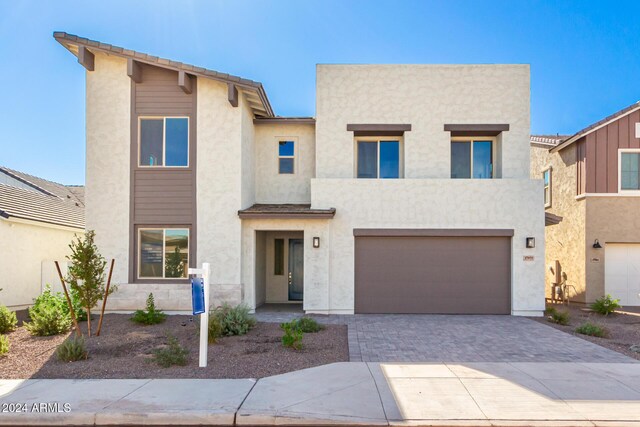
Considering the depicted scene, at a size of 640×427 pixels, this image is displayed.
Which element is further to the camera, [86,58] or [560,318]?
[86,58]

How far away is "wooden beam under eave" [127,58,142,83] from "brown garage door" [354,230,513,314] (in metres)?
8.05

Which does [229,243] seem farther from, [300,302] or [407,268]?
[407,268]

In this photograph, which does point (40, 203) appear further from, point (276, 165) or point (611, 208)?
point (611, 208)

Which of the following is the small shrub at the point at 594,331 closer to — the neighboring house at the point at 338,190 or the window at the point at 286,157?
the neighboring house at the point at 338,190

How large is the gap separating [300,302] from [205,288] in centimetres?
817

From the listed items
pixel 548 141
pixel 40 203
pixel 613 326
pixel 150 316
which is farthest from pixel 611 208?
pixel 40 203

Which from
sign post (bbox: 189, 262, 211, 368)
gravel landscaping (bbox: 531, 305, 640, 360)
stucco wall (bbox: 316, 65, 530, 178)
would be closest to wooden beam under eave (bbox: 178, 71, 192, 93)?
stucco wall (bbox: 316, 65, 530, 178)

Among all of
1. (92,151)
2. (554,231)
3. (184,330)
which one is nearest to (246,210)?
(184,330)

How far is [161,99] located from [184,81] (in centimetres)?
109

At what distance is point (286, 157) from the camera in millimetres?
14359

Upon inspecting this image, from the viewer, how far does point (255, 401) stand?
5.66 m

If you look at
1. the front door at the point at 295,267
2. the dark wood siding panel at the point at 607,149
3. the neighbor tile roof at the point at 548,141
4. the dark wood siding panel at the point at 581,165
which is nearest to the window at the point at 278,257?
the front door at the point at 295,267

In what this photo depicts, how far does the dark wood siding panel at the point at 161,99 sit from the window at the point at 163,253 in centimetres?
359

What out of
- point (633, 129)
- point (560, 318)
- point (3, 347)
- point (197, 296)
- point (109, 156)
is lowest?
point (560, 318)
